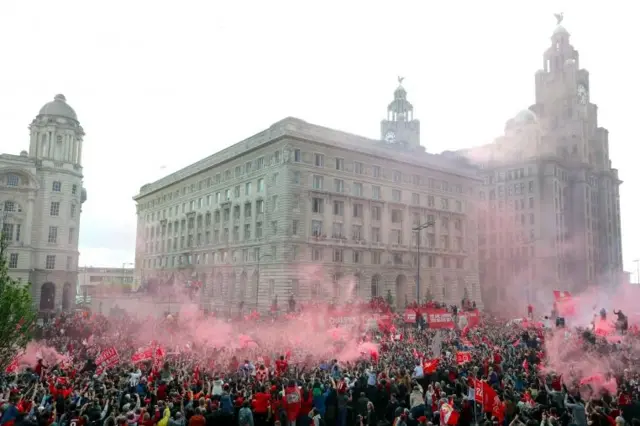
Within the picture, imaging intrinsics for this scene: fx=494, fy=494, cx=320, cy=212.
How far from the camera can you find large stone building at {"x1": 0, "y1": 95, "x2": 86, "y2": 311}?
207 ft

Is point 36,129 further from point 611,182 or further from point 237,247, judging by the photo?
point 611,182

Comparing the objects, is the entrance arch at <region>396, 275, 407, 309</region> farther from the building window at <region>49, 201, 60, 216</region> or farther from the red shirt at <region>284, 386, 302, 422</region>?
the red shirt at <region>284, 386, 302, 422</region>

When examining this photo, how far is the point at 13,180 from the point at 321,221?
132 ft

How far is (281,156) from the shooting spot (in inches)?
2297

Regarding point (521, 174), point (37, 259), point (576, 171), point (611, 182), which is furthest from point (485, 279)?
point (37, 259)

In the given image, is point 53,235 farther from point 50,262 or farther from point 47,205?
point 47,205

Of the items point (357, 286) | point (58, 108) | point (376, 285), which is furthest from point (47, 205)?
point (376, 285)

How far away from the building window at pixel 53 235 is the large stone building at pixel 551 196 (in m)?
71.0

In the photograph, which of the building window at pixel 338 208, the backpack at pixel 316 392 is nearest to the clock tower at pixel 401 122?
the building window at pixel 338 208

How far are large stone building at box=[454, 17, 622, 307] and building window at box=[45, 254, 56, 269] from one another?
70921 millimetres

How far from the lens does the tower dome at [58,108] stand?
223ft

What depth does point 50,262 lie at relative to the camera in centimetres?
6544

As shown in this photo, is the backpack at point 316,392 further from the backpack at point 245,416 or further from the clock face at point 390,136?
the clock face at point 390,136

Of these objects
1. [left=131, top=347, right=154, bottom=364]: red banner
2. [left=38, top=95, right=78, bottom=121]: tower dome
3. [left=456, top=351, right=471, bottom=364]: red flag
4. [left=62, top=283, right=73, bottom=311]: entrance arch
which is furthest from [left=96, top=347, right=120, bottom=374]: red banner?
[left=38, top=95, right=78, bottom=121]: tower dome
